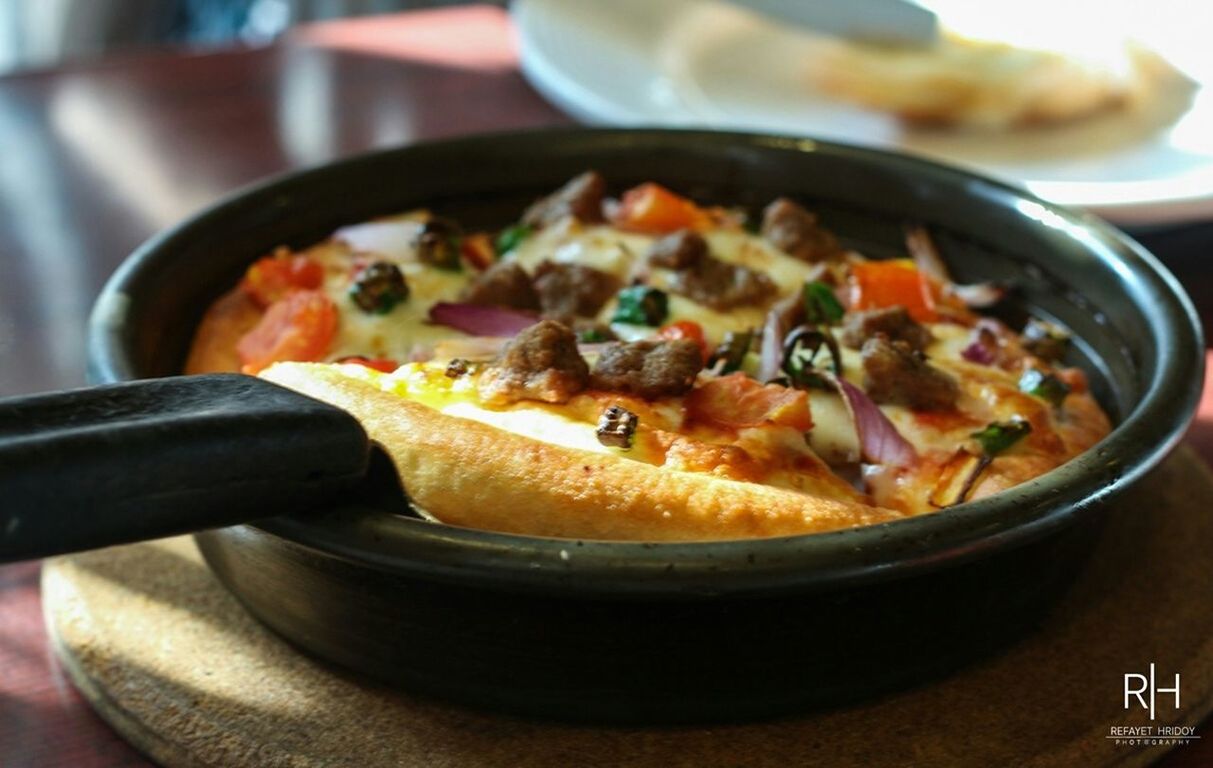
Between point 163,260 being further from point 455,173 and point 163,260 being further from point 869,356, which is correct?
point 869,356

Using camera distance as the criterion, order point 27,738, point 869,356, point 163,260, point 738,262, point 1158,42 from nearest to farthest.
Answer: point 27,738
point 869,356
point 163,260
point 738,262
point 1158,42

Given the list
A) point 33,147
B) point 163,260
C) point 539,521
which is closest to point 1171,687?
point 539,521

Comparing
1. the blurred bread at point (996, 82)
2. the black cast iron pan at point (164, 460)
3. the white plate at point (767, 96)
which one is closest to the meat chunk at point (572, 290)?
the black cast iron pan at point (164, 460)

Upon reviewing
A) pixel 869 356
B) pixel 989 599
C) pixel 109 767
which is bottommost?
pixel 109 767

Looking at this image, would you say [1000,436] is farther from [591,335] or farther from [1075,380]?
[591,335]

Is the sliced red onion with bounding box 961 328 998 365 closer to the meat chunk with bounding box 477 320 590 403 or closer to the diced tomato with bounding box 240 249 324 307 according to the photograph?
the meat chunk with bounding box 477 320 590 403

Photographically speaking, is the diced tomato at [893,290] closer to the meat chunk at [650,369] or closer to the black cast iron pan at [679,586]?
the black cast iron pan at [679,586]
